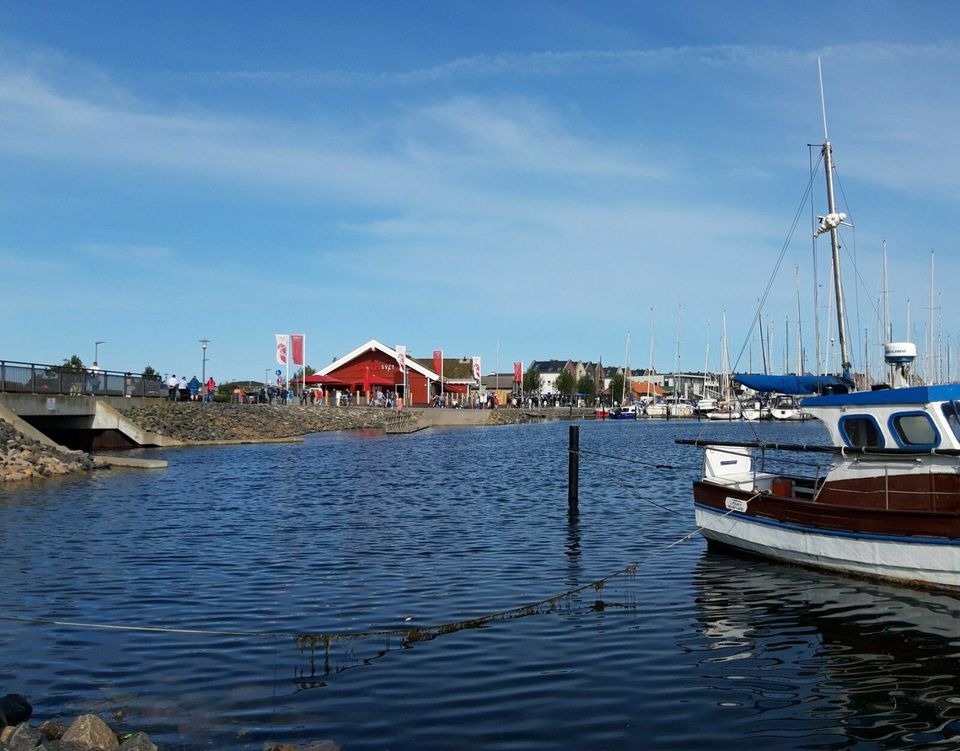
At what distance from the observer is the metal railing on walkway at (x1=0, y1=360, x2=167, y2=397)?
152 ft

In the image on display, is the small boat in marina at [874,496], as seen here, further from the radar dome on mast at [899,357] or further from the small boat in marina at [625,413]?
the small boat in marina at [625,413]

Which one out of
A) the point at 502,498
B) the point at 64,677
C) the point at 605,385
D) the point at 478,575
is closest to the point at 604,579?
the point at 478,575

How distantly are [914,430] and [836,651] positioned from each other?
241 inches

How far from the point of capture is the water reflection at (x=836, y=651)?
11.0m

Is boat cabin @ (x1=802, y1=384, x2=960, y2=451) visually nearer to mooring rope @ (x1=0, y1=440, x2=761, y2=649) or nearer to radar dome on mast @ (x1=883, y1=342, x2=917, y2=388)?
radar dome on mast @ (x1=883, y1=342, x2=917, y2=388)

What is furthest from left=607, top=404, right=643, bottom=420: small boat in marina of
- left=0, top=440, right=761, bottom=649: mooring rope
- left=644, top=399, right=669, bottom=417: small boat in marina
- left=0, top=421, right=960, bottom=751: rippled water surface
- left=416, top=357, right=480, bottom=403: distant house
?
left=0, top=440, right=761, bottom=649: mooring rope

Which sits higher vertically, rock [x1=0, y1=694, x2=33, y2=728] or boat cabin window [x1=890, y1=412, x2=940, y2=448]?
boat cabin window [x1=890, y1=412, x2=940, y2=448]

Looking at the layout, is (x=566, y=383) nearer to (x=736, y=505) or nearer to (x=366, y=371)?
(x=366, y=371)

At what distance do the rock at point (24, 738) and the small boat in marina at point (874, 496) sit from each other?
14.3m

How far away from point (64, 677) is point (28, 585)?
20.4ft

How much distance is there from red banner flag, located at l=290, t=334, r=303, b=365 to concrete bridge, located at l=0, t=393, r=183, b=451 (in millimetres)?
30127

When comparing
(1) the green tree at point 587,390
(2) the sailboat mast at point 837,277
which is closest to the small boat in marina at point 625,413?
→ (1) the green tree at point 587,390

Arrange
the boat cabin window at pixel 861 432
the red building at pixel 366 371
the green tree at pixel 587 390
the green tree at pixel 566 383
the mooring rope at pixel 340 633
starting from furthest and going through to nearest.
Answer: the green tree at pixel 566 383
the green tree at pixel 587 390
the red building at pixel 366 371
the boat cabin window at pixel 861 432
the mooring rope at pixel 340 633

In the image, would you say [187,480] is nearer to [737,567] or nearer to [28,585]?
[28,585]
